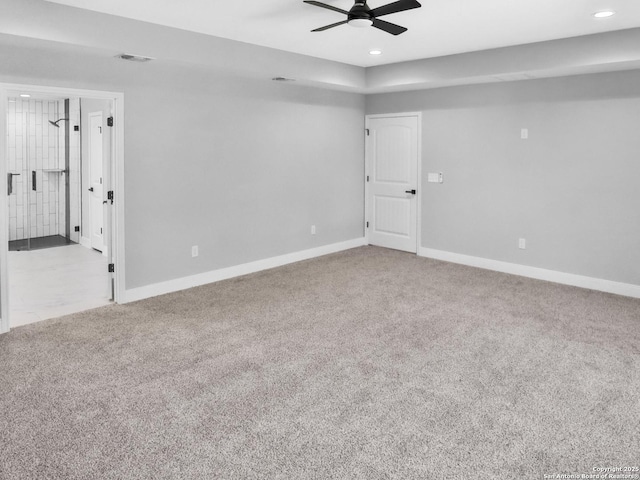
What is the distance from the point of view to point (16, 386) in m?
3.04

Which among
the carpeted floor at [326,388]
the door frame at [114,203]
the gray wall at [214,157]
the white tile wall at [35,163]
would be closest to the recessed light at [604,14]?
the carpeted floor at [326,388]

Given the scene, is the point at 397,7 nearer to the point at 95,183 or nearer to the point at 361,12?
the point at 361,12

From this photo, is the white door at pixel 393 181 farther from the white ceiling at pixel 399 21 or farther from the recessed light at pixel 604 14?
the recessed light at pixel 604 14

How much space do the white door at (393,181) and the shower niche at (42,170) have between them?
4433 millimetres

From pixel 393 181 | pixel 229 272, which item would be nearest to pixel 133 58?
pixel 229 272

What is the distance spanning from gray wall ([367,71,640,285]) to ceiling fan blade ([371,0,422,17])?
2879 millimetres

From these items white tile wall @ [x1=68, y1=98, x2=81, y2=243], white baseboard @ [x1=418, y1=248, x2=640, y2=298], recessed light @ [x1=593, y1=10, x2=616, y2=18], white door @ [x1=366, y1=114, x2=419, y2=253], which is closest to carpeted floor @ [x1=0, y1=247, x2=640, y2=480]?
white baseboard @ [x1=418, y1=248, x2=640, y2=298]

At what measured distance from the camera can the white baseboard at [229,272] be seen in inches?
193

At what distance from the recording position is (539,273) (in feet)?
18.4

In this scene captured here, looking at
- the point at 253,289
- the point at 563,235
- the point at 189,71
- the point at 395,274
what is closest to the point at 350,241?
the point at 395,274

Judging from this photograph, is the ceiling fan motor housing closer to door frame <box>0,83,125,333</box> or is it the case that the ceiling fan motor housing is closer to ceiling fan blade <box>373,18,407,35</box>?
ceiling fan blade <box>373,18,407,35</box>

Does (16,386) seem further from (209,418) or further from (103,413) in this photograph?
(209,418)

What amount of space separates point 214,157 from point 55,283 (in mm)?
2253

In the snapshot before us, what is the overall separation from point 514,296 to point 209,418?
11.4 ft
